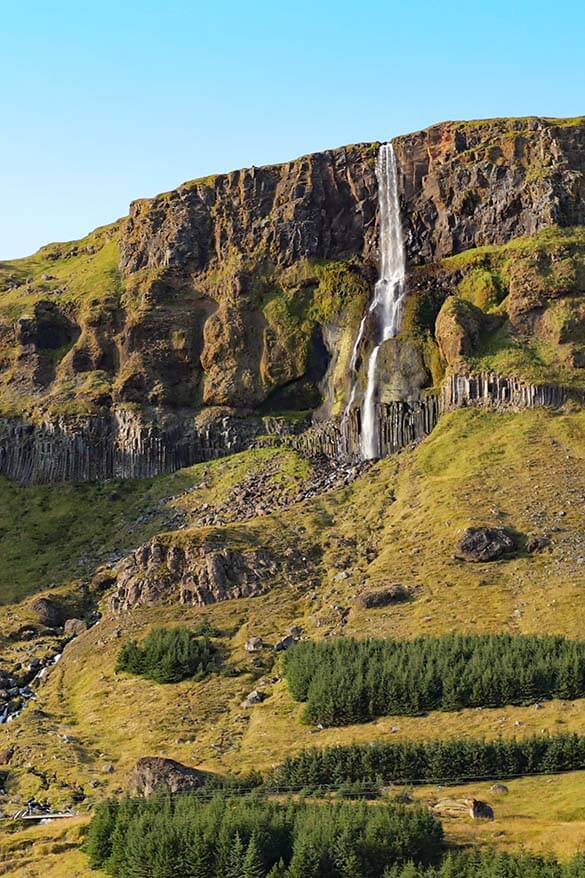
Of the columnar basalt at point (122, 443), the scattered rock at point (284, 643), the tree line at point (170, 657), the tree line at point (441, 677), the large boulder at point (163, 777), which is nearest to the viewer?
the large boulder at point (163, 777)

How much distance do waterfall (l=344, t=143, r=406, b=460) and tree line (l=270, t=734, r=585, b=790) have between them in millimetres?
67070

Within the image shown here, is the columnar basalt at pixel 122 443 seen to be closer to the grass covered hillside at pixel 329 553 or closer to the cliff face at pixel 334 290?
the cliff face at pixel 334 290

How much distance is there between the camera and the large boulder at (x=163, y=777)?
10550cm

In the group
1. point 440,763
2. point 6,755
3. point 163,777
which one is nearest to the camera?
point 163,777

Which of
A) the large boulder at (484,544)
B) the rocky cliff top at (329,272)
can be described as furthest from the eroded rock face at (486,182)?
the large boulder at (484,544)

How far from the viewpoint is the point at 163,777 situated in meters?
106

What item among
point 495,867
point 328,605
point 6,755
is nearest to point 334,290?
point 328,605

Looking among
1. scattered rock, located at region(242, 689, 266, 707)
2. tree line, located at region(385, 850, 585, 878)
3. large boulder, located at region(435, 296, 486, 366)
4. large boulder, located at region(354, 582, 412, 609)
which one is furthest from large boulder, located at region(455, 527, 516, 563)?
tree line, located at region(385, 850, 585, 878)

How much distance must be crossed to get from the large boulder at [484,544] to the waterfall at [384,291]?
32.7 metres

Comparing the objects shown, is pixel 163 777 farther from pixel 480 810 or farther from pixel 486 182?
pixel 486 182

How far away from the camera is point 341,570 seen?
5778 inches

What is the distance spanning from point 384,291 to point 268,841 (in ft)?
361

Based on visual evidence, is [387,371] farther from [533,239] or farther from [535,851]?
[535,851]

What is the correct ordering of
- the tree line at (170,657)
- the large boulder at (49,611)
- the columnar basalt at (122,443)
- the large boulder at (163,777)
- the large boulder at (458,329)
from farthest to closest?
the columnar basalt at (122,443)
the large boulder at (458,329)
the large boulder at (49,611)
the tree line at (170,657)
the large boulder at (163,777)
